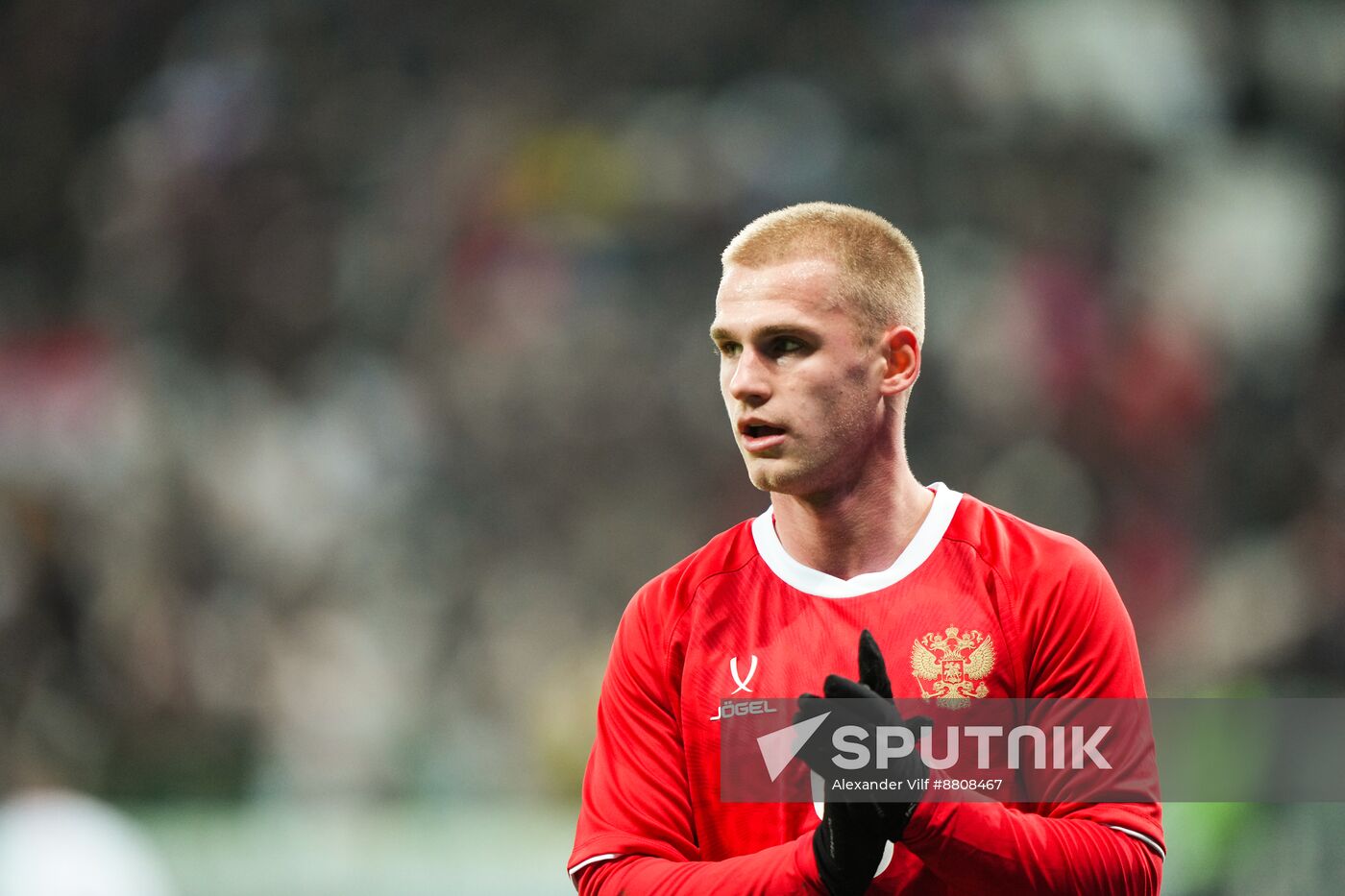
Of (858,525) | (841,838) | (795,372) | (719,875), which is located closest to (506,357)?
(858,525)

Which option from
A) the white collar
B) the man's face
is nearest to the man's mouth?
the man's face

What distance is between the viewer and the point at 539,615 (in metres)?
8.95

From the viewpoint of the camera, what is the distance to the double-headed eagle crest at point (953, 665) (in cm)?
292

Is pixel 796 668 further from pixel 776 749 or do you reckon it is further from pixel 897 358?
pixel 897 358

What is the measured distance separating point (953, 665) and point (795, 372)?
0.61 m

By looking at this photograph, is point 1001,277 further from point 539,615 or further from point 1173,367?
point 539,615

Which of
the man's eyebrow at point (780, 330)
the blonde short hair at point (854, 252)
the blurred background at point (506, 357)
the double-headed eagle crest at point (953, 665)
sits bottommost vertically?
the double-headed eagle crest at point (953, 665)

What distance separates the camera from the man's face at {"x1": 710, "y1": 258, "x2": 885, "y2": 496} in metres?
2.93

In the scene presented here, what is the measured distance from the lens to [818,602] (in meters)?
3.07

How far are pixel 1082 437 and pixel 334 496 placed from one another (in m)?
4.36

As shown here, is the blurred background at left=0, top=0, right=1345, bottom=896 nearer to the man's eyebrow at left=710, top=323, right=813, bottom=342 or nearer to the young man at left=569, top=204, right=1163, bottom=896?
the young man at left=569, top=204, right=1163, bottom=896

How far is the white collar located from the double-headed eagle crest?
158 millimetres

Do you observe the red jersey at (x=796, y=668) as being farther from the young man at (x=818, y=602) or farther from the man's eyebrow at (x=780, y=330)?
the man's eyebrow at (x=780, y=330)

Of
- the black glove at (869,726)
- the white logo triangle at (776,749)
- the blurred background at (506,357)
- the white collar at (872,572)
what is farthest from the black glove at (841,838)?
the blurred background at (506,357)
